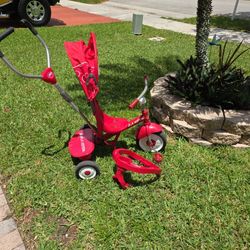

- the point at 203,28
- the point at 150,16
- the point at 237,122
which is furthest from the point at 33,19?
the point at 237,122

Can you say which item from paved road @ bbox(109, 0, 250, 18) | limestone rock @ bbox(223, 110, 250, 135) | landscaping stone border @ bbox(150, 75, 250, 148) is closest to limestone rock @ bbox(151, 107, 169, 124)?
landscaping stone border @ bbox(150, 75, 250, 148)

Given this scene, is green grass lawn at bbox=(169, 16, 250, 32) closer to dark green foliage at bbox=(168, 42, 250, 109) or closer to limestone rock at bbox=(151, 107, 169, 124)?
dark green foliage at bbox=(168, 42, 250, 109)

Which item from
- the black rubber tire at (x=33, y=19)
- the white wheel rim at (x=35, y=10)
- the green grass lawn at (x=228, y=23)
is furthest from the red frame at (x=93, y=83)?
the green grass lawn at (x=228, y=23)

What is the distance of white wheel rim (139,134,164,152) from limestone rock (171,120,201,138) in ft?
1.26

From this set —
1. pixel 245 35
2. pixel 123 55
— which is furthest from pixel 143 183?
pixel 245 35

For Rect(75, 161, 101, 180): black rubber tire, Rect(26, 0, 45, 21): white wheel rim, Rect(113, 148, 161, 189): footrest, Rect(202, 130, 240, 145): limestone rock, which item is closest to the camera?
Rect(113, 148, 161, 189): footrest

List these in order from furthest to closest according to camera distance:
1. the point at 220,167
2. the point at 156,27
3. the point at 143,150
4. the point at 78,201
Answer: the point at 156,27
the point at 143,150
the point at 220,167
the point at 78,201

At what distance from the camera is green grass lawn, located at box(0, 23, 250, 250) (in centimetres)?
276

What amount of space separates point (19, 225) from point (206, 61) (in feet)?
10.1

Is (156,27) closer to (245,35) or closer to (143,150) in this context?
(245,35)

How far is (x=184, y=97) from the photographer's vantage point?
4125mm

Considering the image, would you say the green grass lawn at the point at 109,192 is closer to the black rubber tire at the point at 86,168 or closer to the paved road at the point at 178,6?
the black rubber tire at the point at 86,168

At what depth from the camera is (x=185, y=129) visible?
12.9 ft

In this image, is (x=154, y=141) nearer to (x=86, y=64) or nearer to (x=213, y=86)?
(x=213, y=86)
